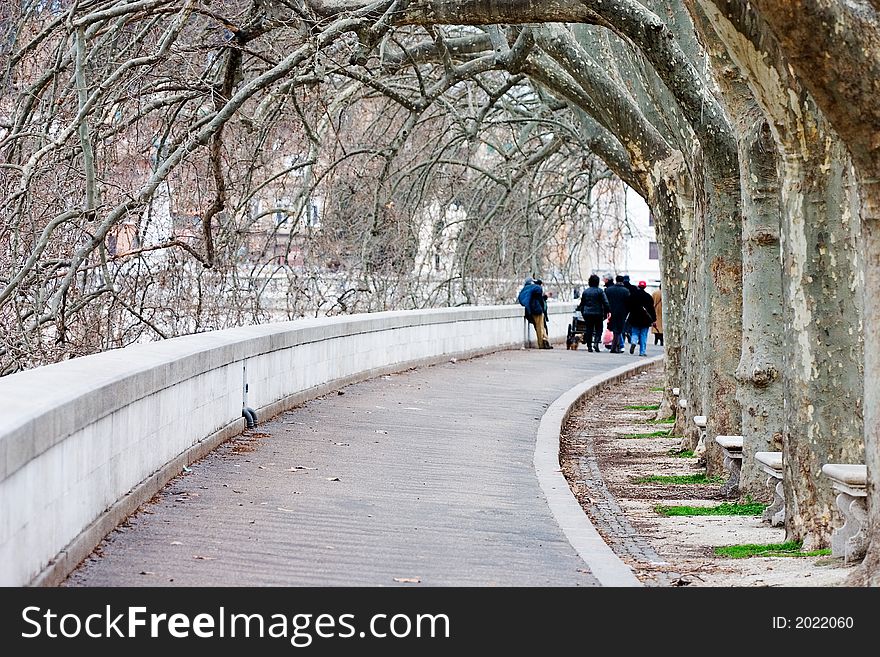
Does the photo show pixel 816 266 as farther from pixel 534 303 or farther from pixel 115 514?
pixel 534 303

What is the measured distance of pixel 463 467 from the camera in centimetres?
1270

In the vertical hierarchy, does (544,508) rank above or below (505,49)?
below

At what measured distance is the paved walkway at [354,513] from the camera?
7.64m

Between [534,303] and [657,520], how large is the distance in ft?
71.4

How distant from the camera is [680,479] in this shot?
1454cm

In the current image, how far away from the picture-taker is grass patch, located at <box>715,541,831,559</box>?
9.48m

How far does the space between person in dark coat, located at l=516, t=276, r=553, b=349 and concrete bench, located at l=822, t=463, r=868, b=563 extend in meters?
24.3

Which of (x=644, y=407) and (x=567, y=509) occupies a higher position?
(x=567, y=509)

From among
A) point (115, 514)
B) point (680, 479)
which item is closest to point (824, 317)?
point (115, 514)

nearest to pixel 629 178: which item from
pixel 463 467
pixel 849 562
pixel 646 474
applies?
pixel 646 474

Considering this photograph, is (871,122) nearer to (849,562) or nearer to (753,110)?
(849,562)

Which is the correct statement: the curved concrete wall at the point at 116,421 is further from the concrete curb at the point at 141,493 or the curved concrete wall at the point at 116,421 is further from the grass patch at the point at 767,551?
the grass patch at the point at 767,551

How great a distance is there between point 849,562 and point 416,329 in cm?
1609

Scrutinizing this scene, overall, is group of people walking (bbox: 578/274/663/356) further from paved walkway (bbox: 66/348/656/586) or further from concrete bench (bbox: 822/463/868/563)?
concrete bench (bbox: 822/463/868/563)
